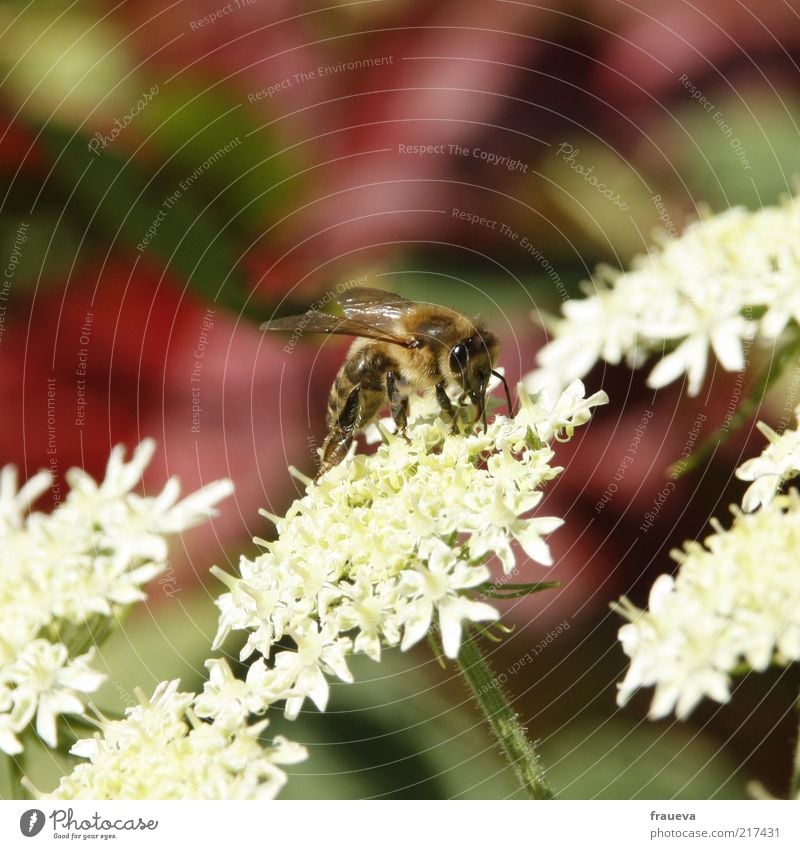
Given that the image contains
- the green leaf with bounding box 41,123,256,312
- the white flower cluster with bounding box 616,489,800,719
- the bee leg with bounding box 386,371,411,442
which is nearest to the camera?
the white flower cluster with bounding box 616,489,800,719

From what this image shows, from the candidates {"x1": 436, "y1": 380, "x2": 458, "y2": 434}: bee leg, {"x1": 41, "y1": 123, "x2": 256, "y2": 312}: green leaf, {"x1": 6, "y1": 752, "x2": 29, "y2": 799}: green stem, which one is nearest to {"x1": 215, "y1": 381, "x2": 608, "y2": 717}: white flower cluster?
{"x1": 436, "y1": 380, "x2": 458, "y2": 434}: bee leg

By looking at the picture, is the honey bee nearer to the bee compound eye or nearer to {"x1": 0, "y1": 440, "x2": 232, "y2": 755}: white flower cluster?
the bee compound eye

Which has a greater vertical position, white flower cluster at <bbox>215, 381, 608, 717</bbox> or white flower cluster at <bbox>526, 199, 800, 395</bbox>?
white flower cluster at <bbox>526, 199, 800, 395</bbox>

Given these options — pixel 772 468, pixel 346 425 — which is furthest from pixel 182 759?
pixel 772 468

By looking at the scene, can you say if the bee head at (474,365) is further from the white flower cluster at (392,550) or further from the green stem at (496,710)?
the green stem at (496,710)

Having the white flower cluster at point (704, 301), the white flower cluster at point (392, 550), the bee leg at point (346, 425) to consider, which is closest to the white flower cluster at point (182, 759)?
the white flower cluster at point (392, 550)

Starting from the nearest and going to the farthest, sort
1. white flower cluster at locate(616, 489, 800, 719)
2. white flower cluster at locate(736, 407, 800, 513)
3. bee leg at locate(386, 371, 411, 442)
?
white flower cluster at locate(616, 489, 800, 719) < white flower cluster at locate(736, 407, 800, 513) < bee leg at locate(386, 371, 411, 442)

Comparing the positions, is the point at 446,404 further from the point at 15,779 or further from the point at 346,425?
the point at 15,779

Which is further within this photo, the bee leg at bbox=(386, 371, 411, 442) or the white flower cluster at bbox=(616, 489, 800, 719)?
the bee leg at bbox=(386, 371, 411, 442)
